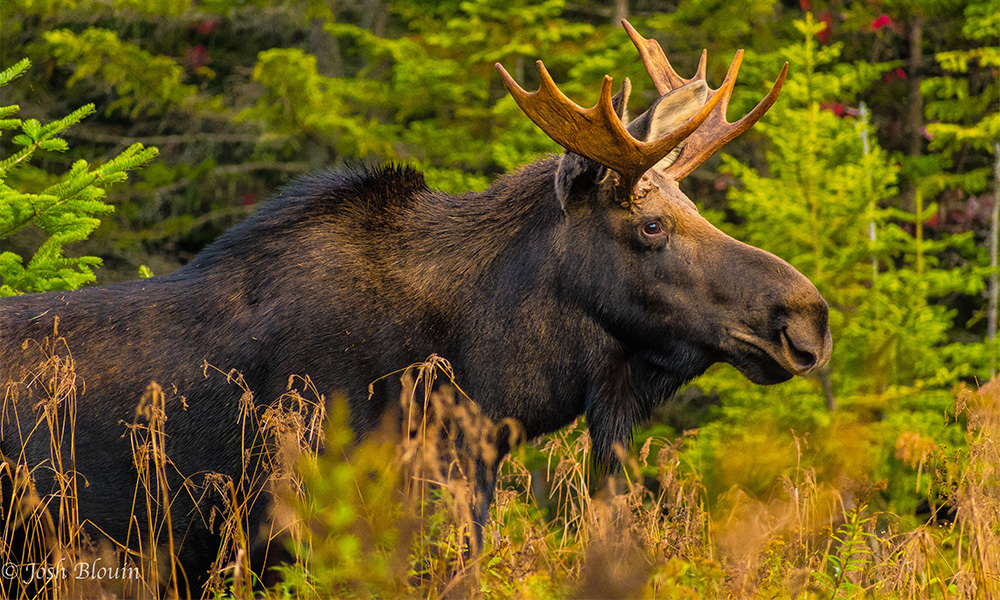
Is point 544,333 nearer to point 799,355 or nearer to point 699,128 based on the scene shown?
point 799,355

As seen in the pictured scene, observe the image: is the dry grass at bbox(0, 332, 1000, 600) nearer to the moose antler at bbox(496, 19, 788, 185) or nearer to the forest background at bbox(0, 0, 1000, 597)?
the moose antler at bbox(496, 19, 788, 185)

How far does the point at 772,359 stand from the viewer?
3.80 meters

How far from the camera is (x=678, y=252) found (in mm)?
3963

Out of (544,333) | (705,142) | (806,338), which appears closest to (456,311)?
(544,333)

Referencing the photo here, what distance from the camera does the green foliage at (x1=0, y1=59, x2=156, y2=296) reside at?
4887mm

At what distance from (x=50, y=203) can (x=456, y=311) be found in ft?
7.36

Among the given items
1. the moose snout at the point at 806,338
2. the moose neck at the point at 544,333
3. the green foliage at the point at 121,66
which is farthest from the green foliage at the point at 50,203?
the green foliage at the point at 121,66

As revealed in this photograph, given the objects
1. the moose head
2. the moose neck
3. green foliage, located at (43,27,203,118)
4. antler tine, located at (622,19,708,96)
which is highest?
antler tine, located at (622,19,708,96)

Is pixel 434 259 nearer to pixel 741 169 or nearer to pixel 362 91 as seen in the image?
pixel 741 169

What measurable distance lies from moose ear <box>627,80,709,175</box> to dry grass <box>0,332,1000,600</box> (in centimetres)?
124

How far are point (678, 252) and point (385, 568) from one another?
1800 mm

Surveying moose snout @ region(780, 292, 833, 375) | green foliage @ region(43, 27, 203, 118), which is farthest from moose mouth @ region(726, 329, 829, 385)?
green foliage @ region(43, 27, 203, 118)

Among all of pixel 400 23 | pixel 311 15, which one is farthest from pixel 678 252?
pixel 400 23

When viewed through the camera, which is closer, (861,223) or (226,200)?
(861,223)
